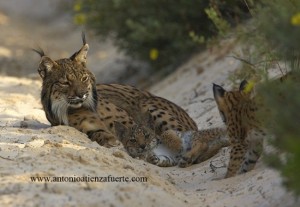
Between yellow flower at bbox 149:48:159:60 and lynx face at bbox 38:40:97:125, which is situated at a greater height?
yellow flower at bbox 149:48:159:60

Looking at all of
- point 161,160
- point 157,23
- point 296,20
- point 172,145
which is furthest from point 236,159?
point 157,23

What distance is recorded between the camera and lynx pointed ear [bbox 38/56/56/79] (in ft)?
31.9

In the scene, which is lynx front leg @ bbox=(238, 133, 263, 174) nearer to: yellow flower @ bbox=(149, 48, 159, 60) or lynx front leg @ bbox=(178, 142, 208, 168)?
lynx front leg @ bbox=(178, 142, 208, 168)

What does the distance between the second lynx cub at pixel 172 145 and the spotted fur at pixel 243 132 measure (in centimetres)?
88

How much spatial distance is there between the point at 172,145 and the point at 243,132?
4.42 feet

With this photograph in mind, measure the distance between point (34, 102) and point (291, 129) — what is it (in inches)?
266

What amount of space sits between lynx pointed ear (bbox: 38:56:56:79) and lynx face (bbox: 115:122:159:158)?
109 cm

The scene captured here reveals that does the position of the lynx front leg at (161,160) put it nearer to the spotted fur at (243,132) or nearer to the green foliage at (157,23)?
the spotted fur at (243,132)

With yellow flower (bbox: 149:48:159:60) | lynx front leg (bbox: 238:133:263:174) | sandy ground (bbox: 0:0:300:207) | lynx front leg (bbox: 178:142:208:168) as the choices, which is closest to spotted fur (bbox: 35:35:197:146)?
sandy ground (bbox: 0:0:300:207)

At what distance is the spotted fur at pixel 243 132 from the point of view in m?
8.08

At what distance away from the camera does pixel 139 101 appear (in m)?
10.6

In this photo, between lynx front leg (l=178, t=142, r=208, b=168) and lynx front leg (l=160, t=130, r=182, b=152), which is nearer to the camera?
lynx front leg (l=178, t=142, r=208, b=168)

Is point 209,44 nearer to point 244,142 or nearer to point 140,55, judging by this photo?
point 140,55

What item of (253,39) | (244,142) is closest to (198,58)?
(253,39)
